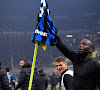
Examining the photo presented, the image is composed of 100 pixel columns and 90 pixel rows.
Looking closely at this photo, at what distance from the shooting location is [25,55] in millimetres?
39594

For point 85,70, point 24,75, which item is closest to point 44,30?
point 85,70

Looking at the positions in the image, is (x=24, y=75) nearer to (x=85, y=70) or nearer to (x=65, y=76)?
(x=65, y=76)

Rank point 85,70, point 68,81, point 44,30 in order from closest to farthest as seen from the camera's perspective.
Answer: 1. point 85,70
2. point 44,30
3. point 68,81

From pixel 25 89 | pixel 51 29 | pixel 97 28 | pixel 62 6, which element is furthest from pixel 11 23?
pixel 51 29

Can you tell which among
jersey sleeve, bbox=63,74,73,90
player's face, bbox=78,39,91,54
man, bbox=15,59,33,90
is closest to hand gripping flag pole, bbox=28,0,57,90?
player's face, bbox=78,39,91,54

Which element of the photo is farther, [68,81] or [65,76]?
[65,76]

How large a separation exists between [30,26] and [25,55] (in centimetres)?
715

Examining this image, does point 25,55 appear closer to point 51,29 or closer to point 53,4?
point 53,4

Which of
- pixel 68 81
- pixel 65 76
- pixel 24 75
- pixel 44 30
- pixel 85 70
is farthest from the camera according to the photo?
pixel 24 75

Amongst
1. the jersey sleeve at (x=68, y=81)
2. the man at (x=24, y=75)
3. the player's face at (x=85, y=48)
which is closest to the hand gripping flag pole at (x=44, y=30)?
the player's face at (x=85, y=48)

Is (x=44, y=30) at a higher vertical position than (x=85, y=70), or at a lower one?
higher

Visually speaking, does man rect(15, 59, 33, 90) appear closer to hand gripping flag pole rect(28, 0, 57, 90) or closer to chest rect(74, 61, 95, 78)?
hand gripping flag pole rect(28, 0, 57, 90)

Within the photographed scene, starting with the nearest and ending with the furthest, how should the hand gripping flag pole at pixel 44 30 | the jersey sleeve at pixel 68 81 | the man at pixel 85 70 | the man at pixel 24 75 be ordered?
the man at pixel 85 70 → the hand gripping flag pole at pixel 44 30 → the jersey sleeve at pixel 68 81 → the man at pixel 24 75

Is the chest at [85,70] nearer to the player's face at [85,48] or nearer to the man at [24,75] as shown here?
the player's face at [85,48]
